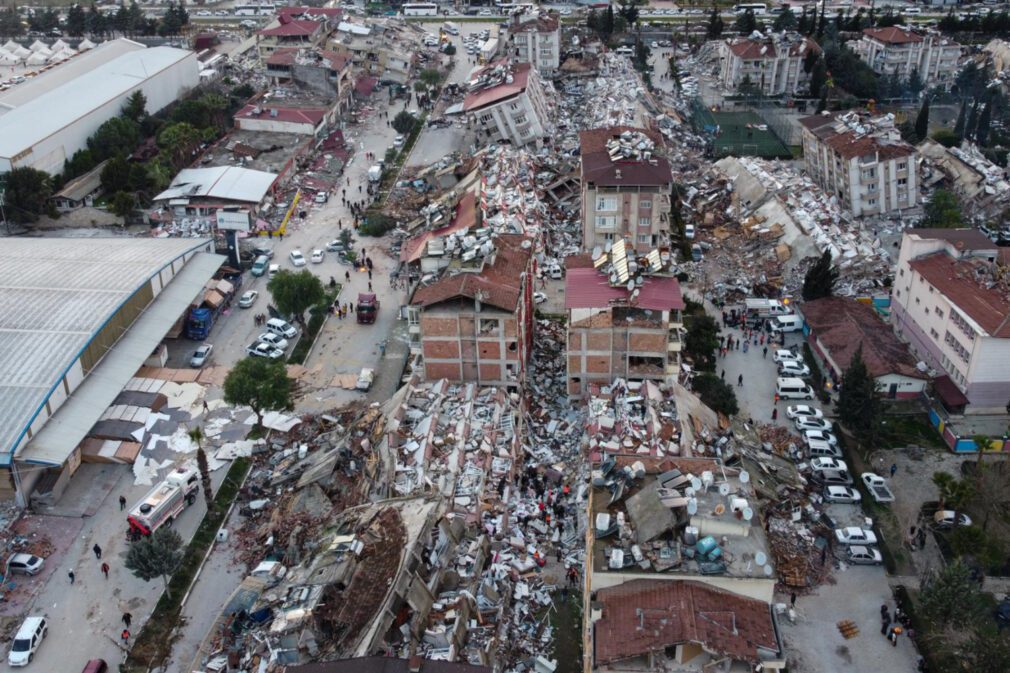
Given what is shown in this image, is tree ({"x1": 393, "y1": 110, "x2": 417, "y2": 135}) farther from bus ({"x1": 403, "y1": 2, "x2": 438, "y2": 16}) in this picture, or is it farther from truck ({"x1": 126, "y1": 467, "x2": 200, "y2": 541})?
bus ({"x1": 403, "y1": 2, "x2": 438, "y2": 16})

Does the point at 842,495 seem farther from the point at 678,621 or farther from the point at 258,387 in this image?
the point at 258,387

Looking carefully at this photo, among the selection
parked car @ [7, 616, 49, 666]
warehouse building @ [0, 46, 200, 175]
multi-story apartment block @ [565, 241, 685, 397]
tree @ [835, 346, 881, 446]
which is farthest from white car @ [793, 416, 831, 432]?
warehouse building @ [0, 46, 200, 175]


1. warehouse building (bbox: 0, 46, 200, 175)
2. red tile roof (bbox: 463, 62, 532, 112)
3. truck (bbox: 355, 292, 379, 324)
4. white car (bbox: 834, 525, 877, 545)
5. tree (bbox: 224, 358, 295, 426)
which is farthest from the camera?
red tile roof (bbox: 463, 62, 532, 112)

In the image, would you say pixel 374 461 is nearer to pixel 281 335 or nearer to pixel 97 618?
pixel 97 618

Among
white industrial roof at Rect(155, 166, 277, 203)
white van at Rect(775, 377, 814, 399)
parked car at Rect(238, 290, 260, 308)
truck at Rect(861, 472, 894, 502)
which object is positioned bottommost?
truck at Rect(861, 472, 894, 502)

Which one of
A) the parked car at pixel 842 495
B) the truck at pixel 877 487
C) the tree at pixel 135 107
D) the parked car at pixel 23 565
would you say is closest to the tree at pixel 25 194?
the tree at pixel 135 107

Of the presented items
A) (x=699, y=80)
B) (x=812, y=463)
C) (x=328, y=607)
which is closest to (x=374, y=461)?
(x=328, y=607)

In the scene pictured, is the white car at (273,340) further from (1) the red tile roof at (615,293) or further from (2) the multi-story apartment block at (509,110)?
(2) the multi-story apartment block at (509,110)
